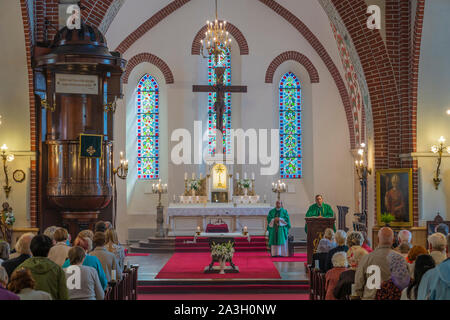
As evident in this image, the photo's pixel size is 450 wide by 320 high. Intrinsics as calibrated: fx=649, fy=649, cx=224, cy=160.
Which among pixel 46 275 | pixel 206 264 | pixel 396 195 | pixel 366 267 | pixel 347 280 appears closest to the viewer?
pixel 46 275

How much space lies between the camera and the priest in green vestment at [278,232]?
56.0 ft

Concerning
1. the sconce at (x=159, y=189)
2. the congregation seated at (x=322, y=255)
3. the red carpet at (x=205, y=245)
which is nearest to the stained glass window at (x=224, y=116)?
the sconce at (x=159, y=189)

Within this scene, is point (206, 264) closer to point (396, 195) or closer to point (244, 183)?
point (396, 195)

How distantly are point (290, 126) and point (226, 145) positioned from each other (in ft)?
7.77

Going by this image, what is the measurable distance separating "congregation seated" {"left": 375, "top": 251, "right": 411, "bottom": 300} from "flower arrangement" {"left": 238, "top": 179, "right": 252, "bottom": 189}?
48.3ft

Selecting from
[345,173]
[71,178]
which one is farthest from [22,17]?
[345,173]

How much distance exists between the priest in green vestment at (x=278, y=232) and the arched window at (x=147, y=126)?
6840 mm

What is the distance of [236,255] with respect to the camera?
58.3 ft

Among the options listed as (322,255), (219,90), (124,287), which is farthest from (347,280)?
(219,90)

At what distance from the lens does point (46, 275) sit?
226 inches

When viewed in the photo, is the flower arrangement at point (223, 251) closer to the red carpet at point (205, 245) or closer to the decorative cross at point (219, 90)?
the red carpet at point (205, 245)

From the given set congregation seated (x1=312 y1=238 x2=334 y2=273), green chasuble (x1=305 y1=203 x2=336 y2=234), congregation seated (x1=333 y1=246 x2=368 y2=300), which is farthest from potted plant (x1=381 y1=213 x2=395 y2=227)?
congregation seated (x1=333 y1=246 x2=368 y2=300)

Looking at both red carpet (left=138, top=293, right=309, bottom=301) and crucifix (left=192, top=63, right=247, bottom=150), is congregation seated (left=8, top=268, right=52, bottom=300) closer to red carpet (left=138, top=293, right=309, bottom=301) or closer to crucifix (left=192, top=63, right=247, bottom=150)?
red carpet (left=138, top=293, right=309, bottom=301)
